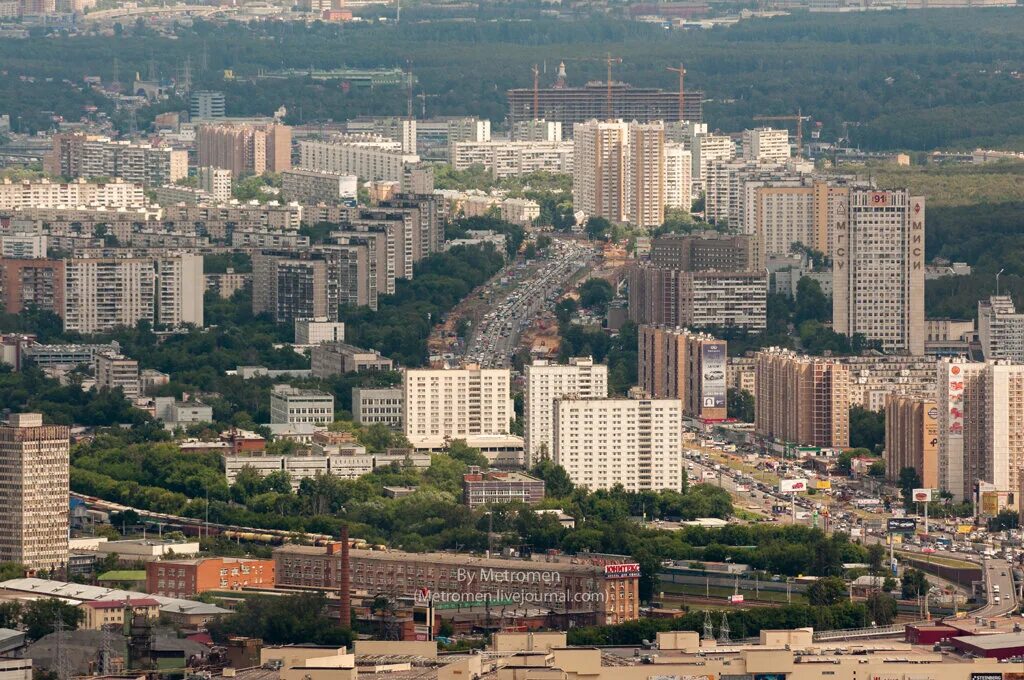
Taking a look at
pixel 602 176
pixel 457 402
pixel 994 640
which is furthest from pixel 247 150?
pixel 994 640

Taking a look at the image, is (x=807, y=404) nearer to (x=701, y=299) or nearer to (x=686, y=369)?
(x=686, y=369)

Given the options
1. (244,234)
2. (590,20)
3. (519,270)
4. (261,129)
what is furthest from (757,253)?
(590,20)

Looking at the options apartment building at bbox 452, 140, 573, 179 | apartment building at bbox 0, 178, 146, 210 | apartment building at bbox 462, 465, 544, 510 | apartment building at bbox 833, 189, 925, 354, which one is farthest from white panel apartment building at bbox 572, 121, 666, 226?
apartment building at bbox 462, 465, 544, 510

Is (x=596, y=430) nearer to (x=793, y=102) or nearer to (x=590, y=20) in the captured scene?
(x=793, y=102)

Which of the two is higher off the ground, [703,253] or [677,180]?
[677,180]

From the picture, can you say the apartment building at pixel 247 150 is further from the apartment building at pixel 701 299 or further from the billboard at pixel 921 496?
the billboard at pixel 921 496

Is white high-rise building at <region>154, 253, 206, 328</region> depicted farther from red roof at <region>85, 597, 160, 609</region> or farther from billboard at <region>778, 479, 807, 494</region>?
red roof at <region>85, 597, 160, 609</region>

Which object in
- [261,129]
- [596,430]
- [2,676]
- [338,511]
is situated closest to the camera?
[2,676]

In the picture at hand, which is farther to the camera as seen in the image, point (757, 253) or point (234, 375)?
point (757, 253)
